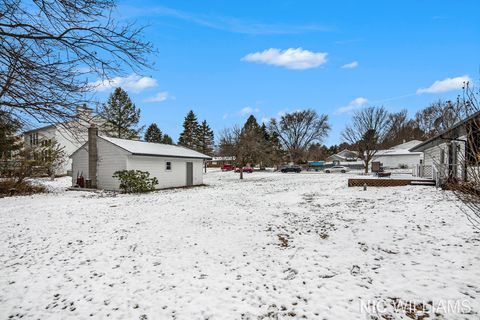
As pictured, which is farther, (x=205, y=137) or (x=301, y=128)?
(x=205, y=137)

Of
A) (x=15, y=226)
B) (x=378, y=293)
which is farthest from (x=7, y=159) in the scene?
(x=378, y=293)

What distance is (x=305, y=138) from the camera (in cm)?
6159

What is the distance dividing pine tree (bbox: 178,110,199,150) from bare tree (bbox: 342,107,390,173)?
1526 inches

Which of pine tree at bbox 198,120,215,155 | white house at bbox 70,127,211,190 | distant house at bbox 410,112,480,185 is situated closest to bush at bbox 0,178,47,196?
white house at bbox 70,127,211,190

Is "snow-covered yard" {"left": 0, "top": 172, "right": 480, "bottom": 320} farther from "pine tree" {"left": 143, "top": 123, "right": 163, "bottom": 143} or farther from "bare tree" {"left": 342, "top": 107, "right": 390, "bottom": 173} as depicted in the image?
"pine tree" {"left": 143, "top": 123, "right": 163, "bottom": 143}

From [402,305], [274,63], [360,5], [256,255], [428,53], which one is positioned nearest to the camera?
[402,305]

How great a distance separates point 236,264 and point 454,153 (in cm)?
1481

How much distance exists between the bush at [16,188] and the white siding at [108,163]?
3604mm

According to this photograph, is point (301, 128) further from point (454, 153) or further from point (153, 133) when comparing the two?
point (454, 153)

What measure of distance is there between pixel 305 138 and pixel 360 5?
170 feet

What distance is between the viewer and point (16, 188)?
54.4 ft

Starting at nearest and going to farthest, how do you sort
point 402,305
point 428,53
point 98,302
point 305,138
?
point 402,305 → point 98,302 → point 428,53 → point 305,138

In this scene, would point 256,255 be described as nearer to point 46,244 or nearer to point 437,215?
point 46,244

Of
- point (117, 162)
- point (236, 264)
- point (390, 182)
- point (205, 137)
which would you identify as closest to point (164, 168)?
point (117, 162)
